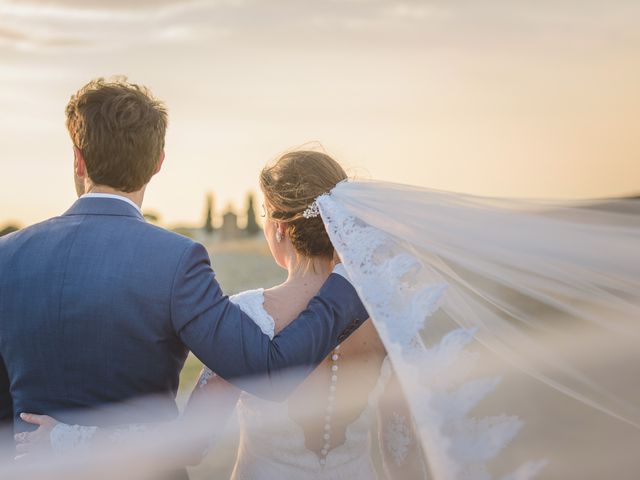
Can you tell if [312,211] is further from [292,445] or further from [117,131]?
[292,445]

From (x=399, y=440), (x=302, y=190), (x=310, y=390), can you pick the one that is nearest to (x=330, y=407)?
(x=310, y=390)

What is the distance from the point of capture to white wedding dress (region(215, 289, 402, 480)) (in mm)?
3301

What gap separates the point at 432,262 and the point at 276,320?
649 millimetres

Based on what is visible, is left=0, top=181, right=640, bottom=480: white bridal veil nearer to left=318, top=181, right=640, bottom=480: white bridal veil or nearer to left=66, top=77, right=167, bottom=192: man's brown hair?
left=318, top=181, right=640, bottom=480: white bridal veil

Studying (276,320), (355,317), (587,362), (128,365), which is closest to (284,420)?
(276,320)

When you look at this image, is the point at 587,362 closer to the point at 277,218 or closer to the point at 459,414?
the point at 459,414

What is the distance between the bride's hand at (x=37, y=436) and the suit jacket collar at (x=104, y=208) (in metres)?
0.69

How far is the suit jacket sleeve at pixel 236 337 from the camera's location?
8.35 feet

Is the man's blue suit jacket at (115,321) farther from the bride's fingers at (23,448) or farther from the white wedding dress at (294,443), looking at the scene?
the white wedding dress at (294,443)

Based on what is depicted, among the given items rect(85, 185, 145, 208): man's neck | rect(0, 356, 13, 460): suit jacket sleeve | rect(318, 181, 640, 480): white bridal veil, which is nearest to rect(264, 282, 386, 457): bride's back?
rect(318, 181, 640, 480): white bridal veil

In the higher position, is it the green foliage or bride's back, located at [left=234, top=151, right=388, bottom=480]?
bride's back, located at [left=234, top=151, right=388, bottom=480]

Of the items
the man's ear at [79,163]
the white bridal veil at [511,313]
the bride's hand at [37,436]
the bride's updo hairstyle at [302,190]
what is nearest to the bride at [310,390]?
the bride's updo hairstyle at [302,190]

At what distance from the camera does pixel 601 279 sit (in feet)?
10.0

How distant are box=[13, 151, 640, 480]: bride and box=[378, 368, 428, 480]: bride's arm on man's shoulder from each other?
64 mm
